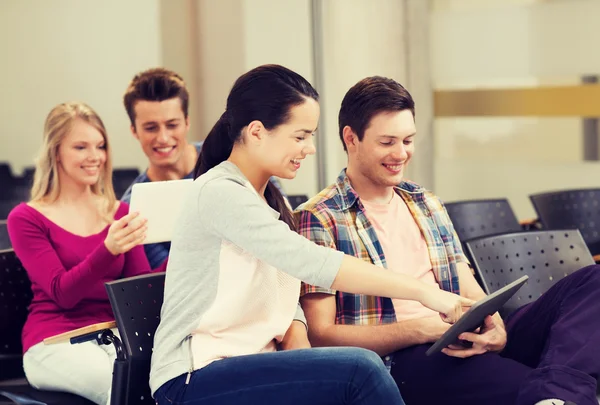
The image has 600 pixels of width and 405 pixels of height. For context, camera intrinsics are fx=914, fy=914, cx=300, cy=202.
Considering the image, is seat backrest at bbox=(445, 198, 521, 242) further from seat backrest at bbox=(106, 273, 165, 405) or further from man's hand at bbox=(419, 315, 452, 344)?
seat backrest at bbox=(106, 273, 165, 405)

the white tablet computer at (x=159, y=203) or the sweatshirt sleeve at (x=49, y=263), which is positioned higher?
the white tablet computer at (x=159, y=203)

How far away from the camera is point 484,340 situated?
8.07 feet

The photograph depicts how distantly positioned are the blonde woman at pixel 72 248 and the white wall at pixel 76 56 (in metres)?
4.75

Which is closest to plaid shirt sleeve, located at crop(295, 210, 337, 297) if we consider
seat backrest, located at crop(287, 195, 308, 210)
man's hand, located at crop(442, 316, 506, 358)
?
man's hand, located at crop(442, 316, 506, 358)

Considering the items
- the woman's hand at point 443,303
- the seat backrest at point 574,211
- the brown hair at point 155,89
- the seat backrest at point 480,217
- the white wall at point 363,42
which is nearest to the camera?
the woman's hand at point 443,303

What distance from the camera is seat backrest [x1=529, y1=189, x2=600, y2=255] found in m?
4.09

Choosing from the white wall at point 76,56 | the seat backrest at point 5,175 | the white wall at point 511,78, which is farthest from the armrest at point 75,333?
the white wall at point 76,56

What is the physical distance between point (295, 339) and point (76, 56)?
6151 mm

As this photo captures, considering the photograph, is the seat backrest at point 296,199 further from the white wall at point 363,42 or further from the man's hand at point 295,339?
the white wall at point 363,42

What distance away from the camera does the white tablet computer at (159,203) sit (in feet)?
8.88

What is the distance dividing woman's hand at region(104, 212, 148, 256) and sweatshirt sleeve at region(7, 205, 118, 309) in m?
0.06

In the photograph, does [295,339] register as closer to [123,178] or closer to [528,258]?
[528,258]

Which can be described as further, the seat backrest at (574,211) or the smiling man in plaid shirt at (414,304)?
the seat backrest at (574,211)

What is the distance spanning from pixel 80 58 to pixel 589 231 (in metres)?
5.11
